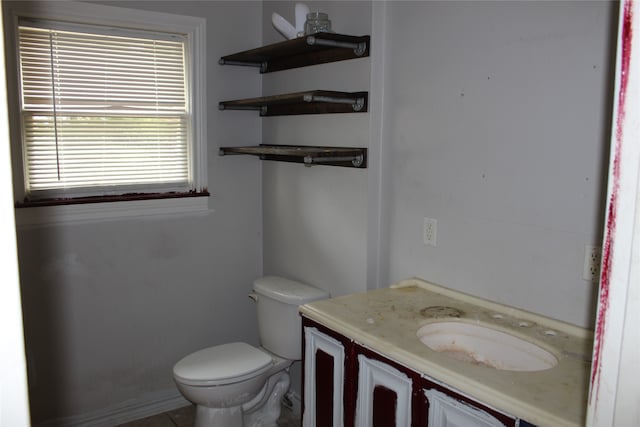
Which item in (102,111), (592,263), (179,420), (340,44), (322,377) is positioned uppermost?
(340,44)

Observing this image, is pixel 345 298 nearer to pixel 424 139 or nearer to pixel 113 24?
pixel 424 139

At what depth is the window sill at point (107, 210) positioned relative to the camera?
2602 mm

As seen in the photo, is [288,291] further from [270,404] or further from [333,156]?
[333,156]

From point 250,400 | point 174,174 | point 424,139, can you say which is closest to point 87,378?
point 250,400

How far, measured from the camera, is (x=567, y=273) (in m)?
1.81

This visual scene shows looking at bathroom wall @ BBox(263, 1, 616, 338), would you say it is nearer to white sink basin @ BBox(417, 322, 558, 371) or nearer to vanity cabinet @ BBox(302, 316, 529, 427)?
white sink basin @ BBox(417, 322, 558, 371)

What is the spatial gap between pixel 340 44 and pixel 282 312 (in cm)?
133

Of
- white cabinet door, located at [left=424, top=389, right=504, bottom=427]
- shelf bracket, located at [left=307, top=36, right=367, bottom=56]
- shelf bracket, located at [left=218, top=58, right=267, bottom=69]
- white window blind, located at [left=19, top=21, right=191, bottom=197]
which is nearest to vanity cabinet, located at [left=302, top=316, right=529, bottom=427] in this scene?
white cabinet door, located at [left=424, top=389, right=504, bottom=427]

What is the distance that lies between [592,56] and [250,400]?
210 cm

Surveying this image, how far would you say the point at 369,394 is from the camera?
6.05ft

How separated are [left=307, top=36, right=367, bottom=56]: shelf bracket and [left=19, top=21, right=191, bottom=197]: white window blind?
38.8 inches

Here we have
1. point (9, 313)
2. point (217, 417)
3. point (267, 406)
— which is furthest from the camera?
point (267, 406)

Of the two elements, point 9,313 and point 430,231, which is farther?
point 430,231

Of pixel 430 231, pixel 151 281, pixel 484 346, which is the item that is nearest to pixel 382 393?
pixel 484 346
